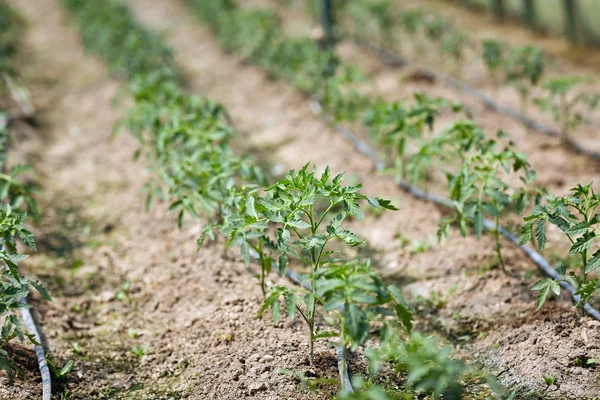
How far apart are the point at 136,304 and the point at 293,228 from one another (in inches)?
59.0

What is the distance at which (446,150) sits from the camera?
338 cm

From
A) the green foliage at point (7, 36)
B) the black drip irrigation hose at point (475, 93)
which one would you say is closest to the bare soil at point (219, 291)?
the black drip irrigation hose at point (475, 93)

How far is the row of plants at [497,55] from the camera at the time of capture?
4629mm

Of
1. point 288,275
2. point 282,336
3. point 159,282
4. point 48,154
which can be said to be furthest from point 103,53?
point 282,336

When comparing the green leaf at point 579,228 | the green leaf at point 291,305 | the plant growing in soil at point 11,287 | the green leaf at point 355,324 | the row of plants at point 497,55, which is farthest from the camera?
the row of plants at point 497,55

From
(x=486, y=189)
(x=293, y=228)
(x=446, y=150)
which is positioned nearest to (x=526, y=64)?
(x=446, y=150)

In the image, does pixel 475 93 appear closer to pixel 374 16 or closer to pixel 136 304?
pixel 374 16

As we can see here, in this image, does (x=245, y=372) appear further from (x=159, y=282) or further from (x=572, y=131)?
(x=572, y=131)

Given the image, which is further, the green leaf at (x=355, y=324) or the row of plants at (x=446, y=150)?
the row of plants at (x=446, y=150)

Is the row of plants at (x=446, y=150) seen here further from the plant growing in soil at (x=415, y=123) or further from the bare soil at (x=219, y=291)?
the bare soil at (x=219, y=291)

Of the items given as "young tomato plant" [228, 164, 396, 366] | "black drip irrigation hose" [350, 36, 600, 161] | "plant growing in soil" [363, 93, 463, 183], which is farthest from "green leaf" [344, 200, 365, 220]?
"black drip irrigation hose" [350, 36, 600, 161]

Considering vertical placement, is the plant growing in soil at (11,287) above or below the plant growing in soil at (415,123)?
below

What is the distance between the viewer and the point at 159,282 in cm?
339

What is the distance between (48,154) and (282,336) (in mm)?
3877
